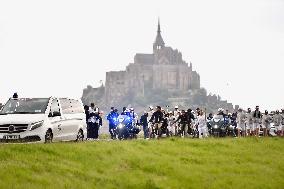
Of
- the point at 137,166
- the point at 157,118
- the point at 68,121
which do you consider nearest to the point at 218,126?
the point at 157,118

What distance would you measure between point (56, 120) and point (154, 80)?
578ft

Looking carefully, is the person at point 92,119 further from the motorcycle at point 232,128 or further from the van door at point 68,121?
the motorcycle at point 232,128

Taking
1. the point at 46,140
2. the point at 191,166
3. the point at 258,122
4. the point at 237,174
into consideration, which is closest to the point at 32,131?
the point at 46,140

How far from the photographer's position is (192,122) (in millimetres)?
34219

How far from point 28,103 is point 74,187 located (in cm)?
671

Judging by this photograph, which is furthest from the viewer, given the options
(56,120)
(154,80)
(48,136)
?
(154,80)

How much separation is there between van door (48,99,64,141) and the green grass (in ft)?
3.34

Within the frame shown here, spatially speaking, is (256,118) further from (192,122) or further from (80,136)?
(80,136)

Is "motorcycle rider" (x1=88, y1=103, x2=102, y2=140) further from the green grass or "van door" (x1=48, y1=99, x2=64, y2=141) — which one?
"van door" (x1=48, y1=99, x2=64, y2=141)

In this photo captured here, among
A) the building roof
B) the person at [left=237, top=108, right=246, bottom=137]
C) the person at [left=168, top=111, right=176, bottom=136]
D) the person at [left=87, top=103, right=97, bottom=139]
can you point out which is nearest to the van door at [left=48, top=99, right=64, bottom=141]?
the person at [left=87, top=103, right=97, bottom=139]

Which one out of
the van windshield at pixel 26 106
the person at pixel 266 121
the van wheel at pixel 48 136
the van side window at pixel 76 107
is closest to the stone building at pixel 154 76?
the person at pixel 266 121

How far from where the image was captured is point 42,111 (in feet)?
61.0

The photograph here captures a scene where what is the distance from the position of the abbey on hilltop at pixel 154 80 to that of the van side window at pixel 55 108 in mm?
171590

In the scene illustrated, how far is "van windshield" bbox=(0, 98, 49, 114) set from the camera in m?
18.9
